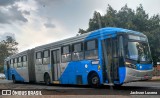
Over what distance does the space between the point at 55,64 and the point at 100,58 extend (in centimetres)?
586

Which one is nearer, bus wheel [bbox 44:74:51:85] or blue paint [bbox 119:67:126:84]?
blue paint [bbox 119:67:126:84]

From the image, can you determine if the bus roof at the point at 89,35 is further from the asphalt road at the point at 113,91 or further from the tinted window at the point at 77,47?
the asphalt road at the point at 113,91

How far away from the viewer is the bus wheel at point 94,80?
1719cm

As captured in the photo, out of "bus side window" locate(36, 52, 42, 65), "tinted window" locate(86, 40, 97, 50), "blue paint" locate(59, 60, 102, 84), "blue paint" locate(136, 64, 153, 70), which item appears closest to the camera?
"blue paint" locate(136, 64, 153, 70)

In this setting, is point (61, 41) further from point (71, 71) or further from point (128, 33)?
point (128, 33)

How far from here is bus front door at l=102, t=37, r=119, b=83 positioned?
1599 centimetres

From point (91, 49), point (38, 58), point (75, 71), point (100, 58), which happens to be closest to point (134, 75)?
point (100, 58)

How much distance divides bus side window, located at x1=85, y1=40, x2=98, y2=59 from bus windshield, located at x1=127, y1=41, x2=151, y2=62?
88.9 inches

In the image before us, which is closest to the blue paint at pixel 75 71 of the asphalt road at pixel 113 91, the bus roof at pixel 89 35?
the asphalt road at pixel 113 91

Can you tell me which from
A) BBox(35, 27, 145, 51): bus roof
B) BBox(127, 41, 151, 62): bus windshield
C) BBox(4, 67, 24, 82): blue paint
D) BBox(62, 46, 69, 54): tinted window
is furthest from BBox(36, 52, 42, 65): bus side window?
BBox(127, 41, 151, 62): bus windshield

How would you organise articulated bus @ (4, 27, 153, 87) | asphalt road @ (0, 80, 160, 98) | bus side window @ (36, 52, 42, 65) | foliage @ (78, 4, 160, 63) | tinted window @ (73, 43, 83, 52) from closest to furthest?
1. asphalt road @ (0, 80, 160, 98)
2. articulated bus @ (4, 27, 153, 87)
3. tinted window @ (73, 43, 83, 52)
4. bus side window @ (36, 52, 42, 65)
5. foliage @ (78, 4, 160, 63)

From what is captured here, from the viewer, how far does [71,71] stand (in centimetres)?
1994

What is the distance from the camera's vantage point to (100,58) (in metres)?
17.0

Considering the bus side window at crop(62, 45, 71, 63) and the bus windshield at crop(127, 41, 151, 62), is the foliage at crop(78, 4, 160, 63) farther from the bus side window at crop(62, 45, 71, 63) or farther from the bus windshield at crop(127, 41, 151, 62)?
the bus windshield at crop(127, 41, 151, 62)
